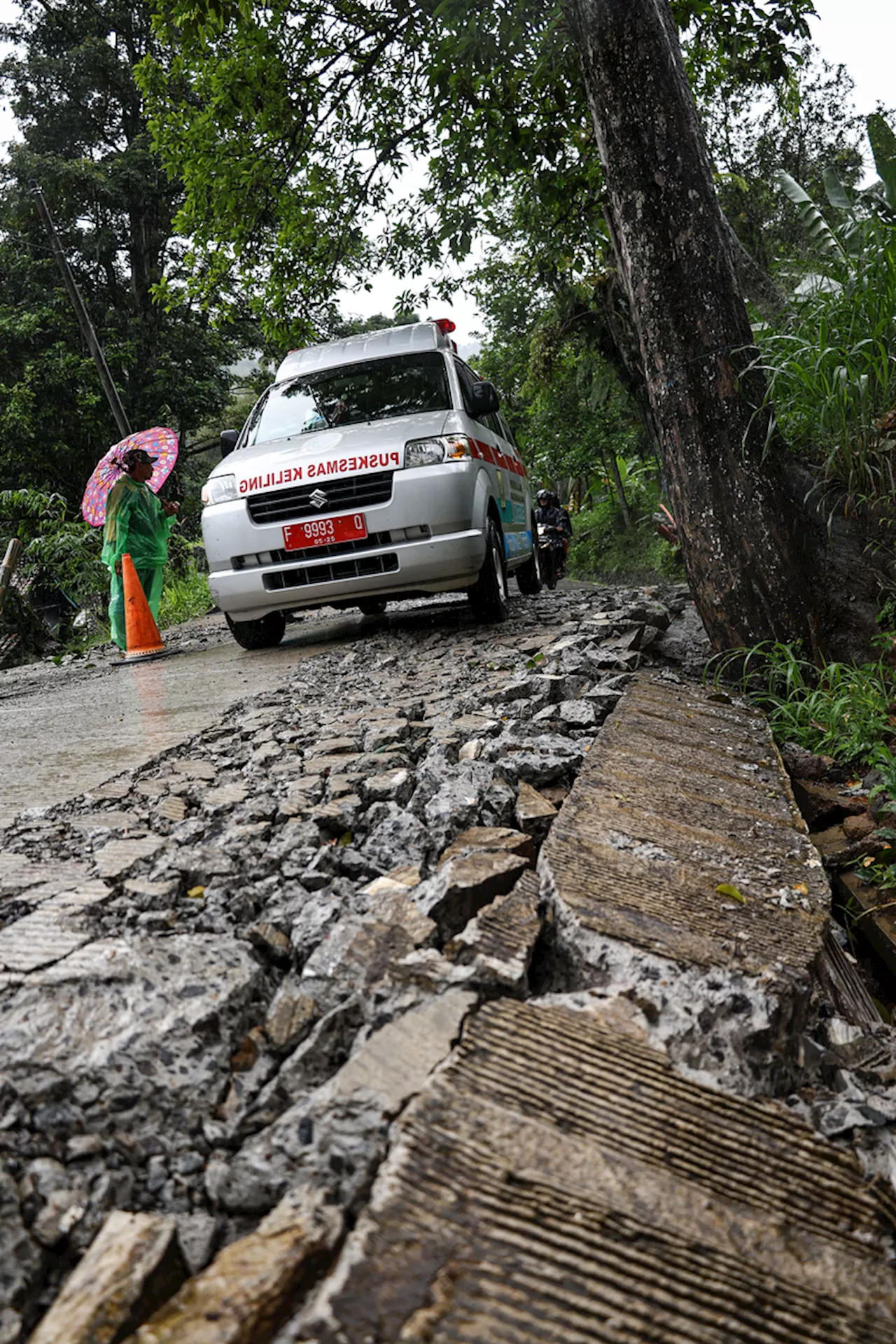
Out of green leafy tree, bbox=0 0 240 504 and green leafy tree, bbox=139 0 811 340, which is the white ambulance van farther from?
green leafy tree, bbox=0 0 240 504

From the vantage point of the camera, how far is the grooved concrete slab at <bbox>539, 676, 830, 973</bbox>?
5.63 feet

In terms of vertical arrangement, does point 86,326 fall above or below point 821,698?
above

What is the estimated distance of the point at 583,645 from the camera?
441cm

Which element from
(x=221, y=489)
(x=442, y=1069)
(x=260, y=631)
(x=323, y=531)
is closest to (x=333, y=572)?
(x=323, y=531)

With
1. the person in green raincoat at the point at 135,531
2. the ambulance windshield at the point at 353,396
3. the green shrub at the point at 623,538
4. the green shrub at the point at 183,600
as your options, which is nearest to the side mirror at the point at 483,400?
the ambulance windshield at the point at 353,396

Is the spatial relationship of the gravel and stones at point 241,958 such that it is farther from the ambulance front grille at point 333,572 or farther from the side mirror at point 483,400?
the side mirror at point 483,400

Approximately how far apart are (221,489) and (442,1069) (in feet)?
17.6

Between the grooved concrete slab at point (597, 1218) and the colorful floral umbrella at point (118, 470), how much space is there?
7.69 metres

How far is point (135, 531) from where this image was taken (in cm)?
782

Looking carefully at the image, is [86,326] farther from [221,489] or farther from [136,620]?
[221,489]

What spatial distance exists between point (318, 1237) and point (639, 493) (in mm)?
24770

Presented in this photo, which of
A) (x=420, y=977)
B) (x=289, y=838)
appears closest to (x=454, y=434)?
(x=289, y=838)

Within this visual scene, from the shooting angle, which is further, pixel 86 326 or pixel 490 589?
pixel 86 326

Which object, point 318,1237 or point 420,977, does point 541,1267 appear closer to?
point 318,1237
